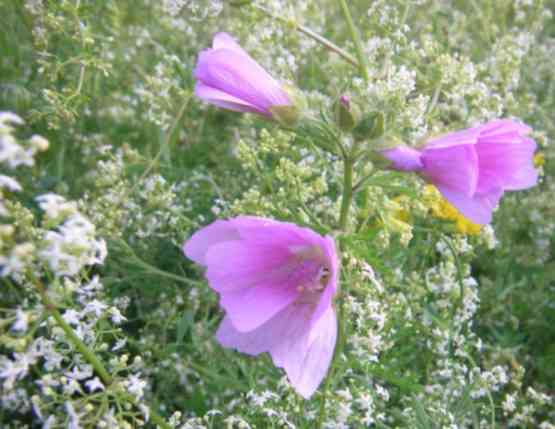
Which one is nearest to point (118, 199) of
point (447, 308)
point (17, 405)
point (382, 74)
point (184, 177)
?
point (184, 177)

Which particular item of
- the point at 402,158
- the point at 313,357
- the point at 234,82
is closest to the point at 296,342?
the point at 313,357

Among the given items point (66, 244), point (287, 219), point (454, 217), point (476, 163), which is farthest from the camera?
point (454, 217)

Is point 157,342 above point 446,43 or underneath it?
underneath

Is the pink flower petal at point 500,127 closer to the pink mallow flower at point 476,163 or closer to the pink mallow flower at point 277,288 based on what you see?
the pink mallow flower at point 476,163

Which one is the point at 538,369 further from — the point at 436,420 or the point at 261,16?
the point at 261,16

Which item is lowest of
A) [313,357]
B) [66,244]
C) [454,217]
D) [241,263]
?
[454,217]

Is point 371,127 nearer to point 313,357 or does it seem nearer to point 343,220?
point 343,220

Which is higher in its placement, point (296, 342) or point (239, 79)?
point (239, 79)

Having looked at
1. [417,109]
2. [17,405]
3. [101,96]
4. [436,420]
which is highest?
[417,109]

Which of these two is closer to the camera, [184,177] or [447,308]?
[447,308]
